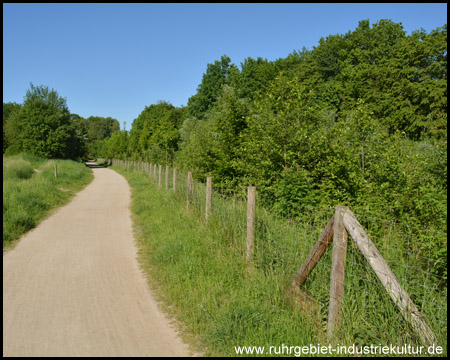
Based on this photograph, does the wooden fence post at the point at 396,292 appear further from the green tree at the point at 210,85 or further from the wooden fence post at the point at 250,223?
the green tree at the point at 210,85

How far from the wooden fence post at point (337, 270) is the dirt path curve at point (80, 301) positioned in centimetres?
167

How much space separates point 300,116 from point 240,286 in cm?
607

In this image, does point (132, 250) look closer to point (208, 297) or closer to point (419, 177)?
point (208, 297)

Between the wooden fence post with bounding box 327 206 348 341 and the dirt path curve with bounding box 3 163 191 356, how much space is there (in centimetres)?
167

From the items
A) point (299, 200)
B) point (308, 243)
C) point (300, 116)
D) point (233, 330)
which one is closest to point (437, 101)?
point (300, 116)

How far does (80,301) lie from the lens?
458cm

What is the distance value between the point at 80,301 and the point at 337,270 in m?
3.74

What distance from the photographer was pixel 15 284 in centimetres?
517

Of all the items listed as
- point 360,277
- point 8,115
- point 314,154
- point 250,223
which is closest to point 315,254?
point 360,277

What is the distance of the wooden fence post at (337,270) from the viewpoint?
10.6 feet

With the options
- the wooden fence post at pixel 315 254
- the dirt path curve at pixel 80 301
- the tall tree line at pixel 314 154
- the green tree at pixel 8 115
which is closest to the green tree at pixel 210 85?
the tall tree line at pixel 314 154

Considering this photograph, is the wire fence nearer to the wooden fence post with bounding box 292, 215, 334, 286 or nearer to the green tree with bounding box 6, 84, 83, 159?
the wooden fence post with bounding box 292, 215, 334, 286

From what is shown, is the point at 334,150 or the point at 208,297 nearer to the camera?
the point at 208,297

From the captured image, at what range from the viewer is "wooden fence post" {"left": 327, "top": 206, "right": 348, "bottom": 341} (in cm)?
324
